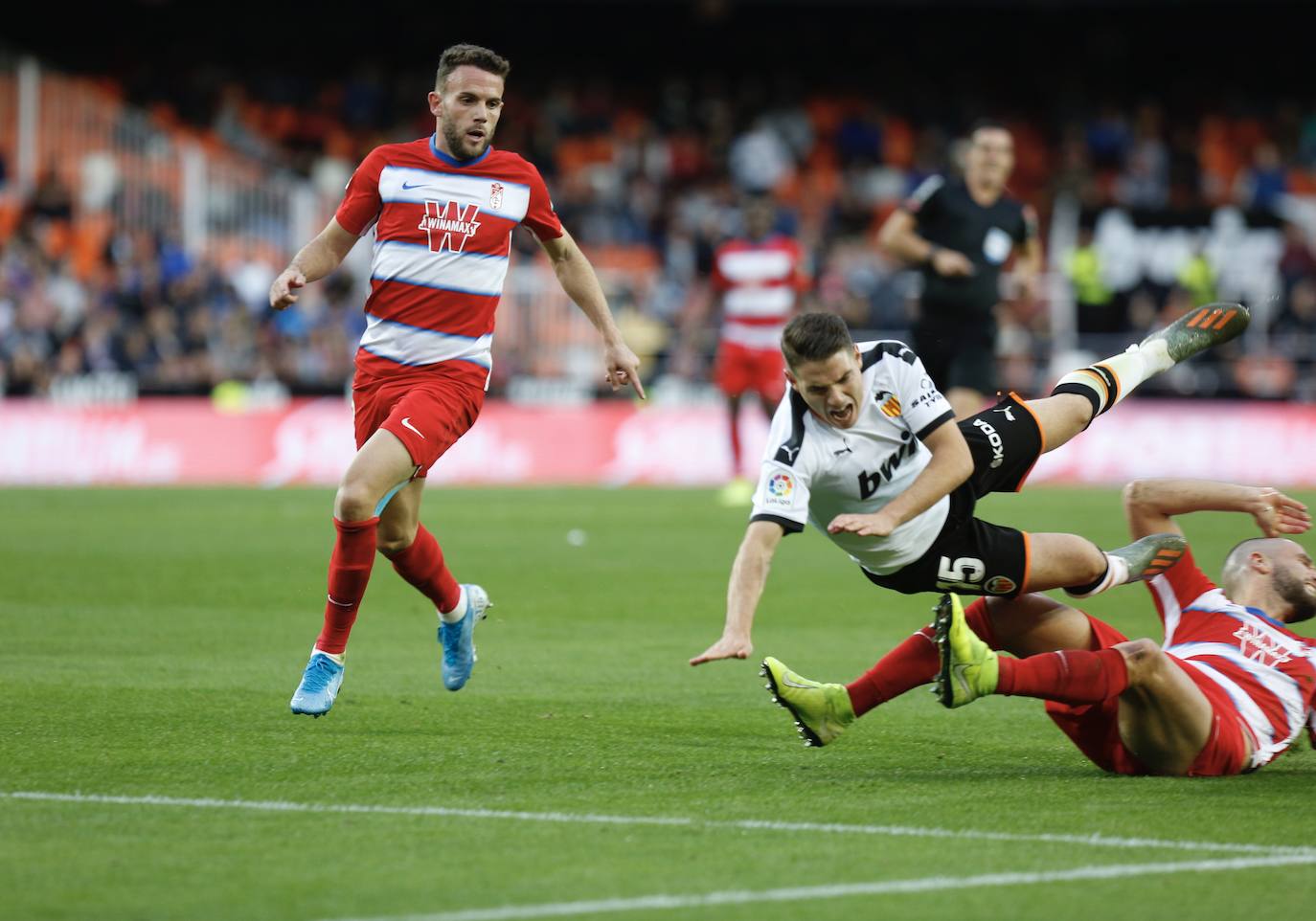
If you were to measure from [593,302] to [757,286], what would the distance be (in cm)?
993

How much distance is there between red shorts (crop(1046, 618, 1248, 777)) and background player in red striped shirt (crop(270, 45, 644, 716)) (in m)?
2.33

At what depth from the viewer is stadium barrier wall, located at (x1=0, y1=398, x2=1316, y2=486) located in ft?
67.3

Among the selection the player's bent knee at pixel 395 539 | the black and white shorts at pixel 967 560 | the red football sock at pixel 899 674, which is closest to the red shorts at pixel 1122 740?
the red football sock at pixel 899 674

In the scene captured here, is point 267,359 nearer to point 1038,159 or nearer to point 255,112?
point 255,112

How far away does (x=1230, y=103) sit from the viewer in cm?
3191

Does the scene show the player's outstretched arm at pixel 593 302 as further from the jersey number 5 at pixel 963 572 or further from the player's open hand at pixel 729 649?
the player's open hand at pixel 729 649

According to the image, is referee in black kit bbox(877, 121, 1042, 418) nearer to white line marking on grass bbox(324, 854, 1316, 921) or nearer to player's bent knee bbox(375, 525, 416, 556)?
player's bent knee bbox(375, 525, 416, 556)

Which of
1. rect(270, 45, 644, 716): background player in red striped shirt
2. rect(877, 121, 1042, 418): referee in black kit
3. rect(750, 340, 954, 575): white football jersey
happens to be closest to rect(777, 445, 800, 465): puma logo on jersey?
rect(750, 340, 954, 575): white football jersey

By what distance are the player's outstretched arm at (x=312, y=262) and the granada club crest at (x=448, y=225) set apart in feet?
0.98

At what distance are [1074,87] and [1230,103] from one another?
2.54 metres

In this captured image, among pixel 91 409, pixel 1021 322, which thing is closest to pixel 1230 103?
pixel 1021 322

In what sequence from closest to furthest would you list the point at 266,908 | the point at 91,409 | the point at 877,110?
the point at 266,908 < the point at 91,409 < the point at 877,110

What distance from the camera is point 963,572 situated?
6570mm

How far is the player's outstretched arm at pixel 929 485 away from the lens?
19.4 feet
